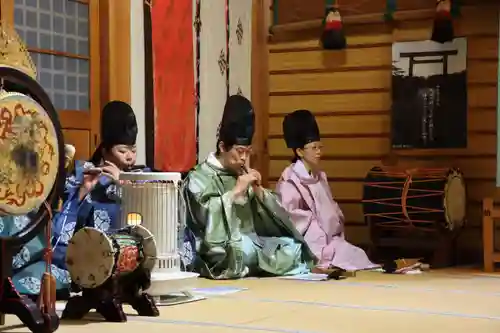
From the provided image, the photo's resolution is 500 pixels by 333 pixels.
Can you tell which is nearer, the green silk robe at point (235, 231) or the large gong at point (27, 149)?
the large gong at point (27, 149)

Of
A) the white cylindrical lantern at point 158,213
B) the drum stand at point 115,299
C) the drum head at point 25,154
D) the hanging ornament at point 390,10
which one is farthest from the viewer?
the hanging ornament at point 390,10

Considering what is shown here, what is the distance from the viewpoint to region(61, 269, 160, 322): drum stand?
12.9 ft

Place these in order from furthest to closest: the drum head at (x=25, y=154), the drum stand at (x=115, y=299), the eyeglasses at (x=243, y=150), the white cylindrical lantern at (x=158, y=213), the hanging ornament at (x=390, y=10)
→ the hanging ornament at (x=390, y=10)
the eyeglasses at (x=243, y=150)
the white cylindrical lantern at (x=158, y=213)
the drum stand at (x=115, y=299)
the drum head at (x=25, y=154)

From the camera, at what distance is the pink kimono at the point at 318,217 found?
6406 mm

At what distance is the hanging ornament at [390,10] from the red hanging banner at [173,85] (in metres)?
1.54

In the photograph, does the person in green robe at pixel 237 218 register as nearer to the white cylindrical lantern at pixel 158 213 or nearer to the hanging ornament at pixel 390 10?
the white cylindrical lantern at pixel 158 213

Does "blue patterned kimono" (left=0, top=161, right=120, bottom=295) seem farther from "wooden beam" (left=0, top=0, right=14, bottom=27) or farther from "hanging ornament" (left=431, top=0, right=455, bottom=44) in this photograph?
"hanging ornament" (left=431, top=0, right=455, bottom=44)

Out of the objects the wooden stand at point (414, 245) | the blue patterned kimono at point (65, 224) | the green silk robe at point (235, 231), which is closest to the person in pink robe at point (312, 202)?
the green silk robe at point (235, 231)

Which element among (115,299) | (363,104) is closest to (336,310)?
(115,299)

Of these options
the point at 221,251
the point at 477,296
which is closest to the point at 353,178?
the point at 221,251

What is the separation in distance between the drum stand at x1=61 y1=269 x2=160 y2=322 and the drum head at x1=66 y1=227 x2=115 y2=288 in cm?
4

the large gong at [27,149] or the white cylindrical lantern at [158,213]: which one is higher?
the large gong at [27,149]

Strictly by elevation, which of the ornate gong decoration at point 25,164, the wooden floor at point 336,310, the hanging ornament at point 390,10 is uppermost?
the hanging ornament at point 390,10

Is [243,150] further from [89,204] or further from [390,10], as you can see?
[390,10]
